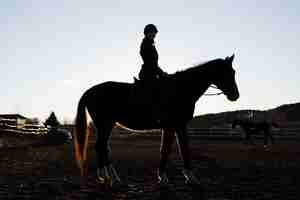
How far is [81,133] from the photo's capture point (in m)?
8.94

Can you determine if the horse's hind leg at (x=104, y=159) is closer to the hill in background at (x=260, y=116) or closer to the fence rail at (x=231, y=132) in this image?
the fence rail at (x=231, y=132)

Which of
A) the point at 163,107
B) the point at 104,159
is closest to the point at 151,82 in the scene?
the point at 163,107

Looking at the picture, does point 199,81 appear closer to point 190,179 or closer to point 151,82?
point 151,82

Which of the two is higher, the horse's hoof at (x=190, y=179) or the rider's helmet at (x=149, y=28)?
the rider's helmet at (x=149, y=28)

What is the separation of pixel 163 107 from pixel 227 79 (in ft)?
4.98

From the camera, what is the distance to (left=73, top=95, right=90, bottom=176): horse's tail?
29.1 feet

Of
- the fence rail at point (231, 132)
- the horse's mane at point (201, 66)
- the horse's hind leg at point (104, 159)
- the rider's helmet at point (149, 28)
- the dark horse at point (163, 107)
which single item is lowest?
the fence rail at point (231, 132)

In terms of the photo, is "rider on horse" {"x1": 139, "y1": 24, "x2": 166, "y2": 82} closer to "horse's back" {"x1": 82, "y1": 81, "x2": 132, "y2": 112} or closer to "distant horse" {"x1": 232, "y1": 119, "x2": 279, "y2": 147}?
"horse's back" {"x1": 82, "y1": 81, "x2": 132, "y2": 112}

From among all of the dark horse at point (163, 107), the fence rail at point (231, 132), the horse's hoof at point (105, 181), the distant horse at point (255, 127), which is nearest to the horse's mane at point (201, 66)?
the dark horse at point (163, 107)

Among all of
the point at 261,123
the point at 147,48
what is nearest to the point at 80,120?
the point at 147,48

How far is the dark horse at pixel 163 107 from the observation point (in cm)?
833

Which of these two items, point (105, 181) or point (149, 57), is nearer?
point (105, 181)

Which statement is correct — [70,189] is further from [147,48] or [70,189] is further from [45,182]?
[147,48]

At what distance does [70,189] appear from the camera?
24.8ft
